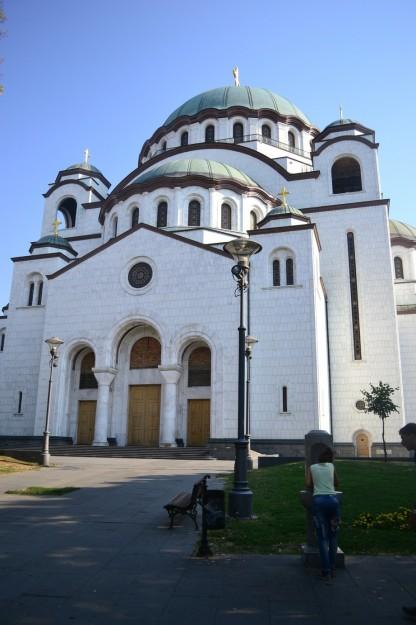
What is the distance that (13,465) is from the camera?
17344 millimetres

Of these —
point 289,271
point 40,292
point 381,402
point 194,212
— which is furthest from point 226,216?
point 381,402

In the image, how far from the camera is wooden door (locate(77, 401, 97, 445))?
27172 mm

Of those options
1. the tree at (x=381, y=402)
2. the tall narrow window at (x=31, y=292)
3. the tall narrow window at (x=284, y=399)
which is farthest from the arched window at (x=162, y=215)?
the tree at (x=381, y=402)

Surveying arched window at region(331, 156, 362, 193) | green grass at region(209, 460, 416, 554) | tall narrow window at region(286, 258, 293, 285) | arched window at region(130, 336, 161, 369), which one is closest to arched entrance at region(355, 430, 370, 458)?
tall narrow window at region(286, 258, 293, 285)

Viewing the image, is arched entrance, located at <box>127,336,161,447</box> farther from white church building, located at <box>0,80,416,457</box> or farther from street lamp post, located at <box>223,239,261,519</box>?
street lamp post, located at <box>223,239,261,519</box>

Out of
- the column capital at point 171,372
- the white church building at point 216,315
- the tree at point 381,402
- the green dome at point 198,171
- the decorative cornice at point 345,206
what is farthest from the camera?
the green dome at point 198,171

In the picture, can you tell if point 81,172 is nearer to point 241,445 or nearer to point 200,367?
point 200,367

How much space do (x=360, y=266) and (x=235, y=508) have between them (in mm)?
22784

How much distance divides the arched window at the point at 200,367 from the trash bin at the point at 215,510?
686 inches

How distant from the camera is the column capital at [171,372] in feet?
81.0

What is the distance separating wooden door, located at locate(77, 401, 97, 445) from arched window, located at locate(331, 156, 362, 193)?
67.4 feet

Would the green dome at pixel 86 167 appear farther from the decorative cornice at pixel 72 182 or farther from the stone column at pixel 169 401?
the stone column at pixel 169 401

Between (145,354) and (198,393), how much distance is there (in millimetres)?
3780

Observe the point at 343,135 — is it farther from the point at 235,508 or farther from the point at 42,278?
the point at 235,508
